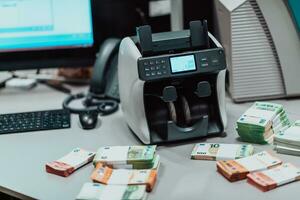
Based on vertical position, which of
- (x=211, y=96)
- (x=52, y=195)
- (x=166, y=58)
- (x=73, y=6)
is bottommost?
(x=52, y=195)

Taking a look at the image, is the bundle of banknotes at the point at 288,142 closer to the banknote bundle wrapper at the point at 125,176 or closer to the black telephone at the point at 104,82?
the banknote bundle wrapper at the point at 125,176

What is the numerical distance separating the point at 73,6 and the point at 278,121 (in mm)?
758

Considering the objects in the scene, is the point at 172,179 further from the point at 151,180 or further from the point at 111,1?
the point at 111,1

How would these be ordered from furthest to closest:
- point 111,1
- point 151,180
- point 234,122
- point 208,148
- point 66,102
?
point 111,1
point 66,102
point 234,122
point 208,148
point 151,180

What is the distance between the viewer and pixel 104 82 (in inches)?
64.9

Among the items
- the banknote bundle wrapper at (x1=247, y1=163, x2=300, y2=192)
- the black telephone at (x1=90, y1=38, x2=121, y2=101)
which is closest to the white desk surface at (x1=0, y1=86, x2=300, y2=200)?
the banknote bundle wrapper at (x1=247, y1=163, x2=300, y2=192)

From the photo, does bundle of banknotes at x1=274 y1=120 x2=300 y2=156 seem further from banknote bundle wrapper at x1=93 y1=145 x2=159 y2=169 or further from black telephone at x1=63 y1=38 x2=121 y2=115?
black telephone at x1=63 y1=38 x2=121 y2=115

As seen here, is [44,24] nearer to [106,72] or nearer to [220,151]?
[106,72]

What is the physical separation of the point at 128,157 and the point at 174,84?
0.24 metres

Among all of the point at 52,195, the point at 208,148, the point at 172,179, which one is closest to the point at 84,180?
the point at 52,195

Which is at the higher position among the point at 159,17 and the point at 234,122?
the point at 159,17

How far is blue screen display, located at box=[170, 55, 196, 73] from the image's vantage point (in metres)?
1.25

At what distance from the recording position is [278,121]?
1.30 meters

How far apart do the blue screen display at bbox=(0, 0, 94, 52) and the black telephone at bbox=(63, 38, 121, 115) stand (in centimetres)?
8
